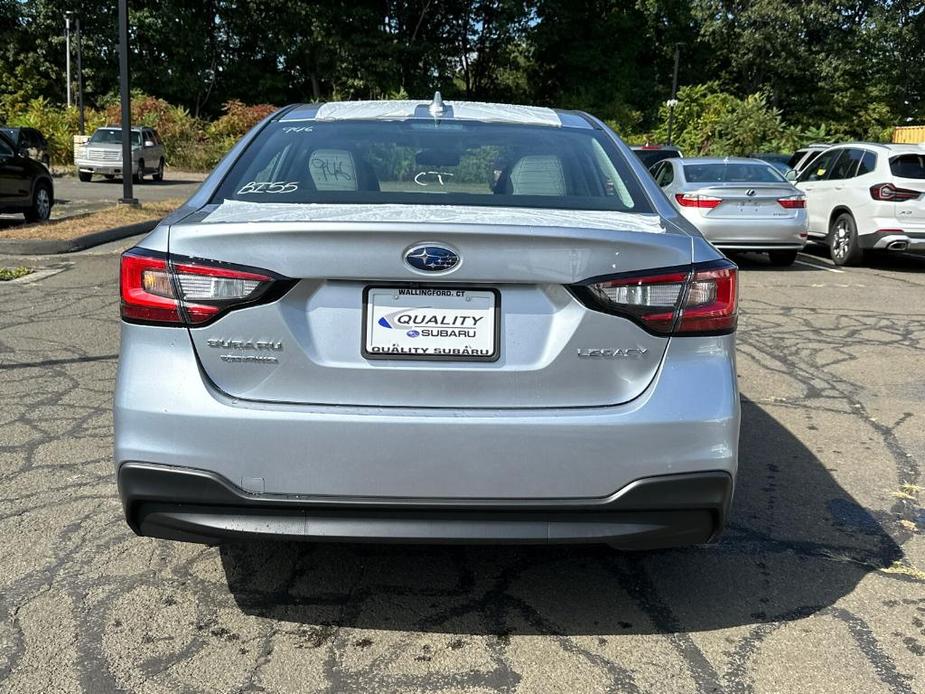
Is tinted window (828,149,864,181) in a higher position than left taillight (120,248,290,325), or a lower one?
higher

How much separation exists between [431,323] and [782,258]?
11.2 metres

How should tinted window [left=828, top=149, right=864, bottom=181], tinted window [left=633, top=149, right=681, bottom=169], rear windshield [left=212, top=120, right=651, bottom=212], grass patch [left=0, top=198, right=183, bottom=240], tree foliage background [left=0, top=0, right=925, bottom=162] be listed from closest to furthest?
rear windshield [left=212, top=120, right=651, bottom=212]
grass patch [left=0, top=198, right=183, bottom=240]
tinted window [left=828, top=149, right=864, bottom=181]
tinted window [left=633, top=149, right=681, bottom=169]
tree foliage background [left=0, top=0, right=925, bottom=162]

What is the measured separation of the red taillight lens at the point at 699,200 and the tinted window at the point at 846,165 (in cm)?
229

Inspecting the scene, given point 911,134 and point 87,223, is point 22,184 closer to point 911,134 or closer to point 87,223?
point 87,223

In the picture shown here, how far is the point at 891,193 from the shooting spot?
12094 mm

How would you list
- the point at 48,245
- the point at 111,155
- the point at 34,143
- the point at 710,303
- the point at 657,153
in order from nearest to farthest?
the point at 710,303
the point at 48,245
the point at 657,153
the point at 111,155
the point at 34,143

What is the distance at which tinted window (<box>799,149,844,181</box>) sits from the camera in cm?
1374

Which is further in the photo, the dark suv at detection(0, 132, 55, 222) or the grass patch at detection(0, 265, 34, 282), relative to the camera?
the dark suv at detection(0, 132, 55, 222)

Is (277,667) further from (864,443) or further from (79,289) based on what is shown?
(79,289)

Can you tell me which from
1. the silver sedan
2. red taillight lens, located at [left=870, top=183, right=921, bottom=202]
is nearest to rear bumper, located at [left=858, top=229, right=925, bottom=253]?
red taillight lens, located at [left=870, top=183, right=921, bottom=202]

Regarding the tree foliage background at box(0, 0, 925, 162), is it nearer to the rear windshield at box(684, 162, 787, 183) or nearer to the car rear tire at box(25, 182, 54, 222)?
the rear windshield at box(684, 162, 787, 183)

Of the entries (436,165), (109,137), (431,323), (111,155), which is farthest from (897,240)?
(109,137)

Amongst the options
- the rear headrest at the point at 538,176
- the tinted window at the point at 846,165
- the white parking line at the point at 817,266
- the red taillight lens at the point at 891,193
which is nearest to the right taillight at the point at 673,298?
the rear headrest at the point at 538,176

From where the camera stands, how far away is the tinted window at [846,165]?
512 inches
